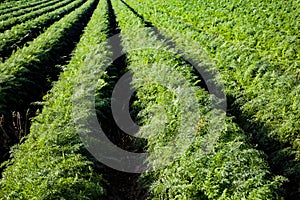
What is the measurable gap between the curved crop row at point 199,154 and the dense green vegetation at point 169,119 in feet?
0.06

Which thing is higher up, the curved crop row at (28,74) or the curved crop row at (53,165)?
the curved crop row at (53,165)

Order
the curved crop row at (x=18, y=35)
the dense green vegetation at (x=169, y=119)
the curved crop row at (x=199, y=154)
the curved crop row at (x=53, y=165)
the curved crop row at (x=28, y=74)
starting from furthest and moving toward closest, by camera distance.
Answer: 1. the curved crop row at (x=18, y=35)
2. the curved crop row at (x=28, y=74)
3. the dense green vegetation at (x=169, y=119)
4. the curved crop row at (x=53, y=165)
5. the curved crop row at (x=199, y=154)

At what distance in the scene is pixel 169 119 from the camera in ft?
20.7

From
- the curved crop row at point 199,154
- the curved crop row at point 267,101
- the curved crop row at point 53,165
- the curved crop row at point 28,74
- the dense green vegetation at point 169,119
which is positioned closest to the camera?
the curved crop row at point 199,154

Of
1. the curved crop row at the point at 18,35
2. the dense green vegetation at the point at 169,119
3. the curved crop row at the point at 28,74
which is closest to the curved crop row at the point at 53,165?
the dense green vegetation at the point at 169,119

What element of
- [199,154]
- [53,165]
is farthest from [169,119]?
[53,165]

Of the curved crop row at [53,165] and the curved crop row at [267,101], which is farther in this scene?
the curved crop row at [267,101]

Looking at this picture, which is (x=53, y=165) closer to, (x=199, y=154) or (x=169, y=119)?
(x=199, y=154)

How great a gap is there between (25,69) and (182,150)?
21.1 feet

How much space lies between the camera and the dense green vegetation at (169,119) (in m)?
4.67

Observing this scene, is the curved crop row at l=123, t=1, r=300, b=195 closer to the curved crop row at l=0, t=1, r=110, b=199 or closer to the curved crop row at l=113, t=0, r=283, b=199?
the curved crop row at l=113, t=0, r=283, b=199

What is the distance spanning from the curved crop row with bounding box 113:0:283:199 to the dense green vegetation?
0.06 ft

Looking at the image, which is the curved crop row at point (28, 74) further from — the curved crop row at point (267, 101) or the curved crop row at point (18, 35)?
the curved crop row at point (267, 101)

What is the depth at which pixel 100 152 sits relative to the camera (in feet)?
20.6
